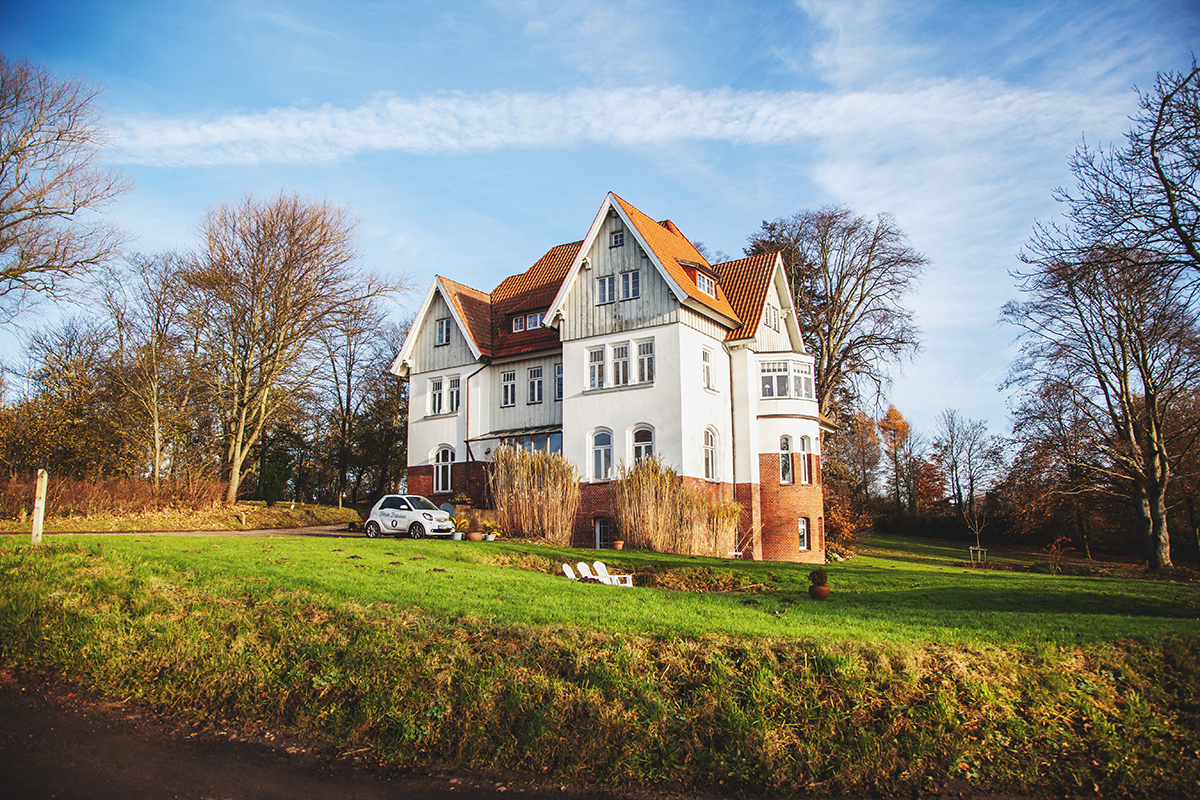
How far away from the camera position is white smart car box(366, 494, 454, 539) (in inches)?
976

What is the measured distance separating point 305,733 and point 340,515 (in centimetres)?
3204

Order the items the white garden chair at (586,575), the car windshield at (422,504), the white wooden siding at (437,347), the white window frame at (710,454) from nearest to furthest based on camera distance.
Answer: the white garden chair at (586,575) → the car windshield at (422,504) → the white window frame at (710,454) → the white wooden siding at (437,347)

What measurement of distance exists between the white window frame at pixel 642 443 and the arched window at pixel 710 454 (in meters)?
2.36

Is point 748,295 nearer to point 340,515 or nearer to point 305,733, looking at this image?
point 340,515

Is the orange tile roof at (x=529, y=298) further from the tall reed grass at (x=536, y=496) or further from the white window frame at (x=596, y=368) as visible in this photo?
the tall reed grass at (x=536, y=496)

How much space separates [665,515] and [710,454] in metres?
6.11

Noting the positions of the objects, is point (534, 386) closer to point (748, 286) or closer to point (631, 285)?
point (631, 285)

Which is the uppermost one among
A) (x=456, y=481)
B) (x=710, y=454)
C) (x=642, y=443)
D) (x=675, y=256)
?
(x=675, y=256)

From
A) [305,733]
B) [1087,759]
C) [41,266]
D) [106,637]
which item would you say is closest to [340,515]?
[41,266]

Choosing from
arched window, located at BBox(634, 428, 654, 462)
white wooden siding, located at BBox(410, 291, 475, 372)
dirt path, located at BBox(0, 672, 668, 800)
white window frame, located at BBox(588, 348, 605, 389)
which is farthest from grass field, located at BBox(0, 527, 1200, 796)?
white wooden siding, located at BBox(410, 291, 475, 372)

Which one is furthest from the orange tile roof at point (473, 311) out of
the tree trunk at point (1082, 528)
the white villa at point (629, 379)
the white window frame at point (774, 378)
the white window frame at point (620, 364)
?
the tree trunk at point (1082, 528)

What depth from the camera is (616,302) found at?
27.8m

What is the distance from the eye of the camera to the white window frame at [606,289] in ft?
91.8

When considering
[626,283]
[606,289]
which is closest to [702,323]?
[626,283]
